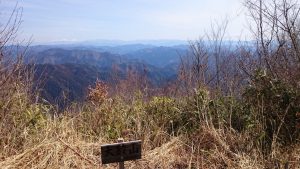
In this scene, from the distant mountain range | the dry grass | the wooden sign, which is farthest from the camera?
the distant mountain range

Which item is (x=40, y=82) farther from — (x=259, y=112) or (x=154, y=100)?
(x=259, y=112)

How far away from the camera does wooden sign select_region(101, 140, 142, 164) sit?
3340 mm

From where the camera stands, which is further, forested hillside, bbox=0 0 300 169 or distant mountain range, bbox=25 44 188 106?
distant mountain range, bbox=25 44 188 106

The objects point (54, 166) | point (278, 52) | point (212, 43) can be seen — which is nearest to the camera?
point (54, 166)

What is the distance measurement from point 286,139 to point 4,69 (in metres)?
3.52

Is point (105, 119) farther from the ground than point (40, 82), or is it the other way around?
point (40, 82)

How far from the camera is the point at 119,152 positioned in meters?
3.41

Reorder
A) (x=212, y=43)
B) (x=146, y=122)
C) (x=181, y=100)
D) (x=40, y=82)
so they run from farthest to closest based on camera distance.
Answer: (x=212, y=43) → (x=181, y=100) → (x=40, y=82) → (x=146, y=122)

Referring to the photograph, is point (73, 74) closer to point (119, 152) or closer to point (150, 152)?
point (150, 152)

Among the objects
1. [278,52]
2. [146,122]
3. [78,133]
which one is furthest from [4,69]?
[278,52]

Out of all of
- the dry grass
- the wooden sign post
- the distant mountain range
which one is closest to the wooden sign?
the wooden sign post

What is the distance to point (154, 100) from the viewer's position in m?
6.54

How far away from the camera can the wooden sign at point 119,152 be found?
11.0 ft

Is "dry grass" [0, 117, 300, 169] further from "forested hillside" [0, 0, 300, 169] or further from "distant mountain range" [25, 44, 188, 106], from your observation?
"distant mountain range" [25, 44, 188, 106]
